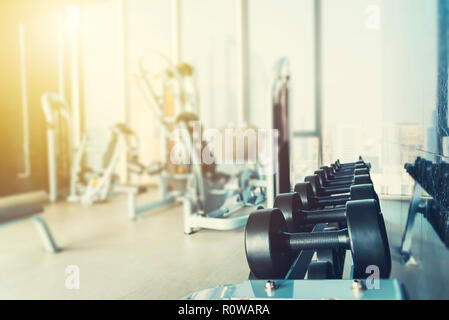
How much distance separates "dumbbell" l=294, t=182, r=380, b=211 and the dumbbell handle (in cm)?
5

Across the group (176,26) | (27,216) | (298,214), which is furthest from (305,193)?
(27,216)

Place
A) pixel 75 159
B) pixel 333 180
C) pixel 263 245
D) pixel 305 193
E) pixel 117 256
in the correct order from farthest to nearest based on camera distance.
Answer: pixel 75 159 < pixel 117 256 < pixel 333 180 < pixel 305 193 < pixel 263 245

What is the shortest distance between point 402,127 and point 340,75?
0.09m

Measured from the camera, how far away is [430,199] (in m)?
0.37

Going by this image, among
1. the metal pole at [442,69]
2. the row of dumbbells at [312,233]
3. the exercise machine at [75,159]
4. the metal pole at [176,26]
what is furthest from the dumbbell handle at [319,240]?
the exercise machine at [75,159]

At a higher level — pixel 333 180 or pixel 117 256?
pixel 333 180

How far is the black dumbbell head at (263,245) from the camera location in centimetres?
28

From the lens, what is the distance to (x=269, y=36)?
0.42m

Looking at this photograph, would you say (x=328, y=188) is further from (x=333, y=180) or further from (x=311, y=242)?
(x=311, y=242)

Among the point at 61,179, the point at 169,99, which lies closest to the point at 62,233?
the point at 169,99

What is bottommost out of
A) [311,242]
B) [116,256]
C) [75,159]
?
[116,256]

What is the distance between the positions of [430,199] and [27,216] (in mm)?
1688

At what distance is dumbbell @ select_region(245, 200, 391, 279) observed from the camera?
0.85 feet

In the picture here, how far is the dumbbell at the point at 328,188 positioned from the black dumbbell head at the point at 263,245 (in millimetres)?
124
